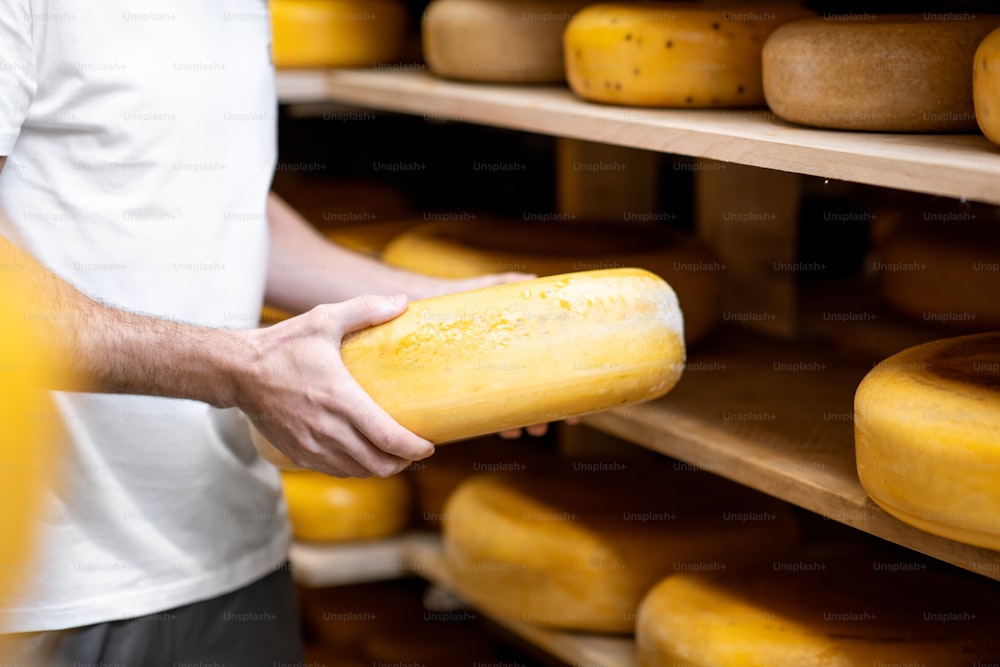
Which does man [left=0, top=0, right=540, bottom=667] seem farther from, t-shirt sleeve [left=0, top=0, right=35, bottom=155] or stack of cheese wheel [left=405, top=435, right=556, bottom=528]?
stack of cheese wheel [left=405, top=435, right=556, bottom=528]

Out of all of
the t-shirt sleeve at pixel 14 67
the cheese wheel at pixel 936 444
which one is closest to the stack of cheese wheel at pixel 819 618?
the cheese wheel at pixel 936 444

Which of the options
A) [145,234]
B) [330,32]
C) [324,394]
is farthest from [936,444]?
[330,32]

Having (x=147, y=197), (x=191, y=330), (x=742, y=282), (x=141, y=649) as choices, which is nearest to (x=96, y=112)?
(x=147, y=197)

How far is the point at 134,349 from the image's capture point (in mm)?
961

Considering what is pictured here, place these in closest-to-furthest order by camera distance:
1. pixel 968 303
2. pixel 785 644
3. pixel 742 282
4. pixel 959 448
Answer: pixel 959 448 < pixel 785 644 < pixel 968 303 < pixel 742 282

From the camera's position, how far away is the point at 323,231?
6.74 feet

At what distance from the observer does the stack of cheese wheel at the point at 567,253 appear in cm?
140

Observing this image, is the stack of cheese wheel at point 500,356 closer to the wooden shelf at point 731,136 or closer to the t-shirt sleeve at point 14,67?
the wooden shelf at point 731,136

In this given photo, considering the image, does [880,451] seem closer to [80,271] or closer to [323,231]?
[80,271]

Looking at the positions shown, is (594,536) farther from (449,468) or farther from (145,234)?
(145,234)

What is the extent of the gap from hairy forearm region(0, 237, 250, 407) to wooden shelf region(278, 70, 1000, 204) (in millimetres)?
432

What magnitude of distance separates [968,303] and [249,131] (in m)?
0.82

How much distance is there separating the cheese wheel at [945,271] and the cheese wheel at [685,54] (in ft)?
1.03

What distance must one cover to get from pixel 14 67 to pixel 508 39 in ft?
2.12
